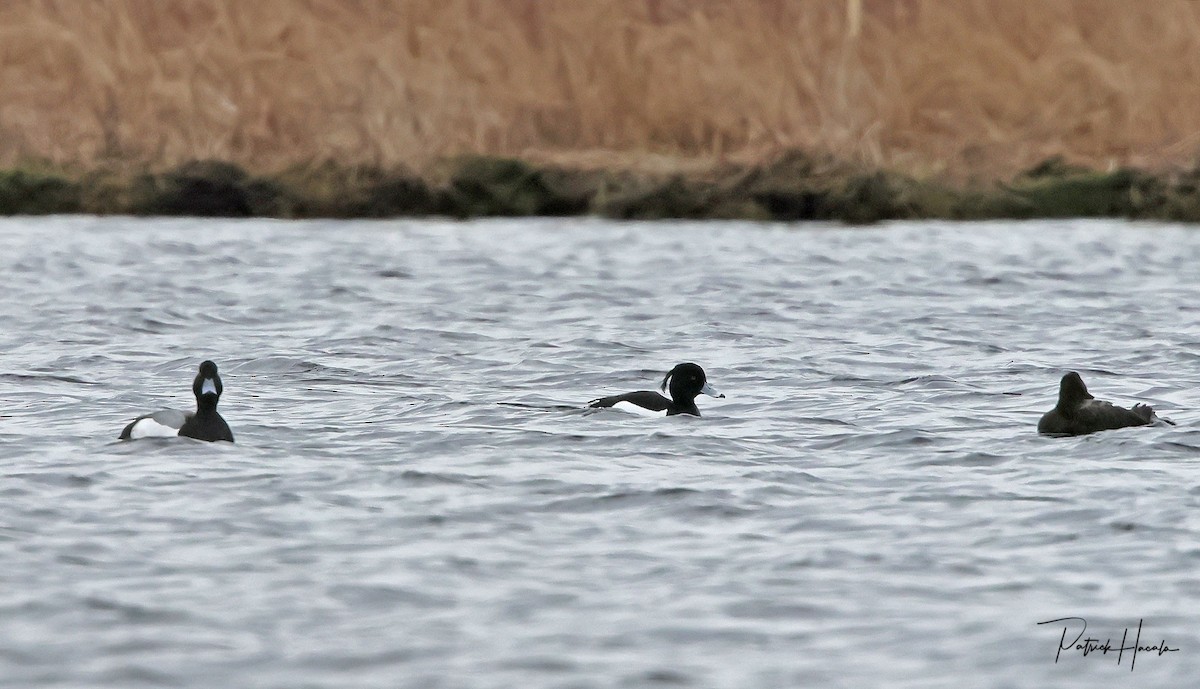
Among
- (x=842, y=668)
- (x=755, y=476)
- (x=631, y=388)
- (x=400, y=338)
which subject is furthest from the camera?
(x=400, y=338)

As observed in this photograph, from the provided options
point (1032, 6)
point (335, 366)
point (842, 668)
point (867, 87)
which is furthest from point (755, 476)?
point (1032, 6)

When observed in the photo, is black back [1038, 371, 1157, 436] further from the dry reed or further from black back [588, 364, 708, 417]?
the dry reed

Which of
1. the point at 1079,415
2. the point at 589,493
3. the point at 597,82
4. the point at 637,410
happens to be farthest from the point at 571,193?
the point at 589,493

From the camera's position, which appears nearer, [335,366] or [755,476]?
[755,476]

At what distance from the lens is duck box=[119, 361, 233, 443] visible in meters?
11.2

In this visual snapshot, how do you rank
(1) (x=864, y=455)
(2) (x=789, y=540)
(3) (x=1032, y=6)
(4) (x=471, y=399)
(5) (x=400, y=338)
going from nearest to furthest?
(2) (x=789, y=540), (1) (x=864, y=455), (4) (x=471, y=399), (5) (x=400, y=338), (3) (x=1032, y=6)

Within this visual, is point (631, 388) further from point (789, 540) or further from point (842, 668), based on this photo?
point (842, 668)

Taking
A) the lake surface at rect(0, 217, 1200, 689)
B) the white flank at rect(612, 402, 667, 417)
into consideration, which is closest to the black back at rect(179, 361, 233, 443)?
the lake surface at rect(0, 217, 1200, 689)

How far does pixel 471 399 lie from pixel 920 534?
5.09 m

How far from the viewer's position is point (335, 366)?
15359 mm

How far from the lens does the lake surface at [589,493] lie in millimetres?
7012

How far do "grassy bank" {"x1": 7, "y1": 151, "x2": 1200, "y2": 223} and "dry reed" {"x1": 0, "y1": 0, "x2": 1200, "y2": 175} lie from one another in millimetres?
378

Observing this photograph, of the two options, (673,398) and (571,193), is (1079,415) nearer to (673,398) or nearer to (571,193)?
(673,398)

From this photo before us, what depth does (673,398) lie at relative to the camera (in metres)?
13.0
